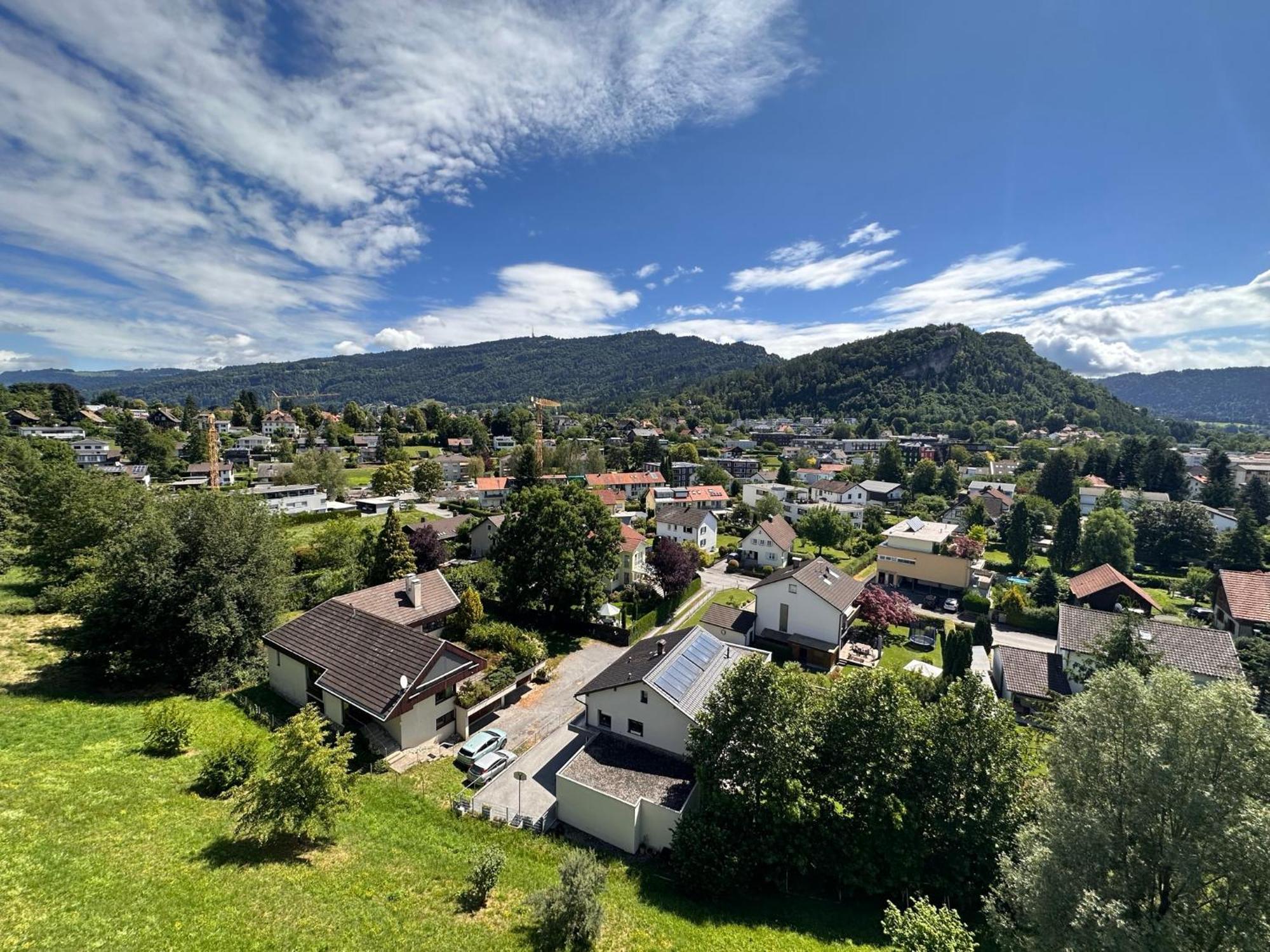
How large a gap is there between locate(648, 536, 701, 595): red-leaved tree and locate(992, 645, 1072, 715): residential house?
2071cm

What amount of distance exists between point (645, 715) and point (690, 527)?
37042 mm

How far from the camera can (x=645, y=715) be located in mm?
20672

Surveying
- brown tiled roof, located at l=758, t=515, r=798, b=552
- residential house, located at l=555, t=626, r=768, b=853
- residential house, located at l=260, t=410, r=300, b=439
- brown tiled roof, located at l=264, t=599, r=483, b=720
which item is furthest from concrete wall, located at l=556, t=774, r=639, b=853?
residential house, located at l=260, t=410, r=300, b=439

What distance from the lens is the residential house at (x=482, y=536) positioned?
4784cm

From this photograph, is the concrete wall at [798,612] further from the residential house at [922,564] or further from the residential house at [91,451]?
the residential house at [91,451]

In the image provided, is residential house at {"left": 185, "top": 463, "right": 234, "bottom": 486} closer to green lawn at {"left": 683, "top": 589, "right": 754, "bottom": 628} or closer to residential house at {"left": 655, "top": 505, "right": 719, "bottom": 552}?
residential house at {"left": 655, "top": 505, "right": 719, "bottom": 552}

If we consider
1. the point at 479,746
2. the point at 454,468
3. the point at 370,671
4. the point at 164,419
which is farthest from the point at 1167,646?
the point at 164,419

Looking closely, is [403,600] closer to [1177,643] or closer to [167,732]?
[167,732]

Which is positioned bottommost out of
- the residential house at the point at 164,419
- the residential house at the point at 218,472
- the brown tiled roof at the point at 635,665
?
the brown tiled roof at the point at 635,665

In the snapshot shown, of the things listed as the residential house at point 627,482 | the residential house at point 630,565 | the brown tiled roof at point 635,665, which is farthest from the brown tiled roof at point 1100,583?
the residential house at point 627,482

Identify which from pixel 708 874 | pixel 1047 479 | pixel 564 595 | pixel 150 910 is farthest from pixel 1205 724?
pixel 1047 479

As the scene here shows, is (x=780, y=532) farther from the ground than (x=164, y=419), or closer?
closer

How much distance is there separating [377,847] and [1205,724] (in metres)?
20.7

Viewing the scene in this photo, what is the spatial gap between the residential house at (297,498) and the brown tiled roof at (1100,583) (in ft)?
249
